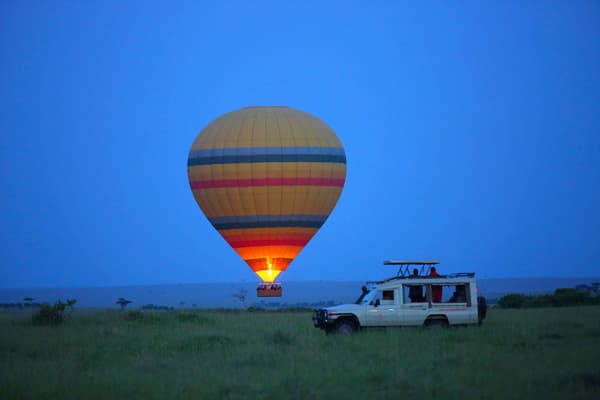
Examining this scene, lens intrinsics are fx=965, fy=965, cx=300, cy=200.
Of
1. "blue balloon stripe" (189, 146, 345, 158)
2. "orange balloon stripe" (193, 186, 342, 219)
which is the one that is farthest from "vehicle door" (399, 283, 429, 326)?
"blue balloon stripe" (189, 146, 345, 158)

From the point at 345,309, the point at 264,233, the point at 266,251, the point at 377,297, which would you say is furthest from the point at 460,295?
the point at 266,251

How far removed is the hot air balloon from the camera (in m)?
47.0

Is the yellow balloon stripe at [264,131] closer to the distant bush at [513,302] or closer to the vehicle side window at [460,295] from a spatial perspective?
the distant bush at [513,302]

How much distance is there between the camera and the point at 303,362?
76.4 feet

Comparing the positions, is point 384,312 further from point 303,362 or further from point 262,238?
point 262,238

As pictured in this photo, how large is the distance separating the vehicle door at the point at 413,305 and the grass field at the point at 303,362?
67 cm

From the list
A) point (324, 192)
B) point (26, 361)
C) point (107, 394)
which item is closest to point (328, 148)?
point (324, 192)

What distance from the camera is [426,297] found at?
3055 centimetres

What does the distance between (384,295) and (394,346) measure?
4.70 meters

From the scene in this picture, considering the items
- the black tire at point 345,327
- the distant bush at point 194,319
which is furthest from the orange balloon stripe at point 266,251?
the black tire at point 345,327

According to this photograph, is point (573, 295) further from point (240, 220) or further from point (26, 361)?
point (26, 361)

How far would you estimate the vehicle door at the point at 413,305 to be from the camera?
30250mm

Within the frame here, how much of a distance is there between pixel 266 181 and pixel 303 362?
24141 millimetres

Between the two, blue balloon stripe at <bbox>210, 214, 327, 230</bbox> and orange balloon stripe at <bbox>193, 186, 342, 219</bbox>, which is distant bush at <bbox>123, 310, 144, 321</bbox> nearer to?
blue balloon stripe at <bbox>210, 214, 327, 230</bbox>
